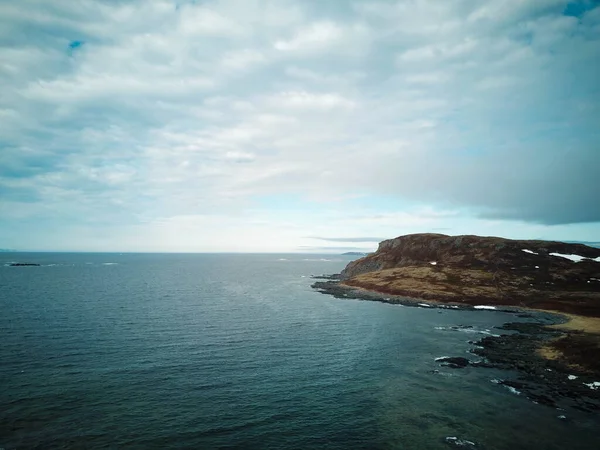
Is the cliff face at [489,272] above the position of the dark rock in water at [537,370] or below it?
above

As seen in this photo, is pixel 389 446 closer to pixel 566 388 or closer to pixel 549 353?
pixel 566 388

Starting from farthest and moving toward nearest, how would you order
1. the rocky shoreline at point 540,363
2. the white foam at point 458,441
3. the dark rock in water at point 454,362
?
the dark rock in water at point 454,362
the rocky shoreline at point 540,363
the white foam at point 458,441

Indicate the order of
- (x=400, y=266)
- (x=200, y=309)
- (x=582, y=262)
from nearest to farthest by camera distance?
(x=200, y=309) → (x=582, y=262) → (x=400, y=266)

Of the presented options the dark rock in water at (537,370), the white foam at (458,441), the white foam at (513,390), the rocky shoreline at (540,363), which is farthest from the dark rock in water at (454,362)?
the white foam at (458,441)

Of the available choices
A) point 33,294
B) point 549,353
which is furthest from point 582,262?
point 33,294

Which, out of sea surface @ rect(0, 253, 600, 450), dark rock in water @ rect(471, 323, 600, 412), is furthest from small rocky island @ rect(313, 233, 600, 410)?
sea surface @ rect(0, 253, 600, 450)

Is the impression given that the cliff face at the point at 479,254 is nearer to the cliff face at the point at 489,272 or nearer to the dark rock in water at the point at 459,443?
the cliff face at the point at 489,272
